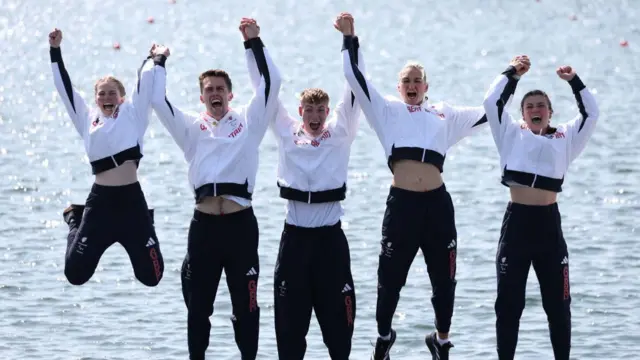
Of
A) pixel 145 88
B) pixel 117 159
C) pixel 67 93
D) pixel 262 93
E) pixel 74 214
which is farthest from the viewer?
pixel 74 214

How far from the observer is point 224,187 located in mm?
14250

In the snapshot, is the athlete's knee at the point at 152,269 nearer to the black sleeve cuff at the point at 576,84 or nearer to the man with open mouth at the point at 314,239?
the man with open mouth at the point at 314,239

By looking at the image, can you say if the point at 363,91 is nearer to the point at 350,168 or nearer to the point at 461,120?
the point at 461,120

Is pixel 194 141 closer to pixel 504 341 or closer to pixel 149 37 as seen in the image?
pixel 504 341

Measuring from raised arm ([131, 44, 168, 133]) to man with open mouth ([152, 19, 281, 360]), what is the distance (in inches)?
3.0

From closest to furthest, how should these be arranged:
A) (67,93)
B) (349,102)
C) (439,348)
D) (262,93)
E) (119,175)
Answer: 1. (262,93)
2. (349,102)
3. (67,93)
4. (119,175)
5. (439,348)

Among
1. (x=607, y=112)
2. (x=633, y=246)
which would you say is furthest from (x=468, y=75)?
(x=633, y=246)

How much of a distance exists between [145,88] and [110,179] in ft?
3.27

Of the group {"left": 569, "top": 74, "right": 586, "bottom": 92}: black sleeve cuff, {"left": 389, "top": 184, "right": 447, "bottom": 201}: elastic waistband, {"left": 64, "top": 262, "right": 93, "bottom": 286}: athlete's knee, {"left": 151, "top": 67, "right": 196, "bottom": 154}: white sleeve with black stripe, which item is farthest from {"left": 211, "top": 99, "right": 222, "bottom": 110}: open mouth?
{"left": 569, "top": 74, "right": 586, "bottom": 92}: black sleeve cuff

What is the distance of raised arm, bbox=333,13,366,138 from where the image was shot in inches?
569

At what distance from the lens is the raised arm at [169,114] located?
1448 centimetres

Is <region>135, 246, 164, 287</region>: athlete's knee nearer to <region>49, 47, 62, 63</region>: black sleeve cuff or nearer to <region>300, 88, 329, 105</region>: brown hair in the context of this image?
<region>49, 47, 62, 63</region>: black sleeve cuff

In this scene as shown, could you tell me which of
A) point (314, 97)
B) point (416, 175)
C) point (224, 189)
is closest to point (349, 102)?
point (314, 97)

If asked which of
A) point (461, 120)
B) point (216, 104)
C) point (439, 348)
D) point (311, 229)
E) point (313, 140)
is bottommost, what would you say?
point (439, 348)
